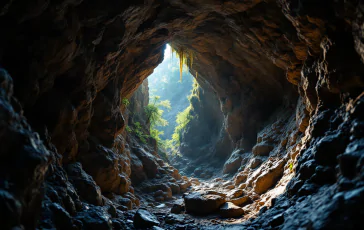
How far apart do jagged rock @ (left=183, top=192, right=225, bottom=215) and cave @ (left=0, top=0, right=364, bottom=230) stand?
0.12ft

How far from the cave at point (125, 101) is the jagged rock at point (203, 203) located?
0.12 feet

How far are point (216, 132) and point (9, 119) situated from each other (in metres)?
23.5

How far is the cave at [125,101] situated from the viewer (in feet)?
13.3

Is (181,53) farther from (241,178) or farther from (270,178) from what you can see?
(270,178)

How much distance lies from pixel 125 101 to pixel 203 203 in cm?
675

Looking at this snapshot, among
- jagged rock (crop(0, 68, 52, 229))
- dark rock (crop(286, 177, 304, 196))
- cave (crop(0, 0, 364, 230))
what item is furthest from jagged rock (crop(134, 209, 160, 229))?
dark rock (crop(286, 177, 304, 196))

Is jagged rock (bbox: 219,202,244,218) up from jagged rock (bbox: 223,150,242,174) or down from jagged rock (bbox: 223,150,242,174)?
down

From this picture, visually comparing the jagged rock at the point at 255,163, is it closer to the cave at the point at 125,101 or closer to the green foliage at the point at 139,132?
the cave at the point at 125,101

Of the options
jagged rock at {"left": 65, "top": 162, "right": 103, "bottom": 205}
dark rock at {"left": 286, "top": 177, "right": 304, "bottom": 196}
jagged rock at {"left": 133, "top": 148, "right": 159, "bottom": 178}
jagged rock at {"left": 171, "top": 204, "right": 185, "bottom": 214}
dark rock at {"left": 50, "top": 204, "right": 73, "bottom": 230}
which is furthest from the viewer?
jagged rock at {"left": 133, "top": 148, "right": 159, "bottom": 178}

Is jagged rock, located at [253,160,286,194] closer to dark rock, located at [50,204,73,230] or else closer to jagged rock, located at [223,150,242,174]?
jagged rock, located at [223,150,242,174]

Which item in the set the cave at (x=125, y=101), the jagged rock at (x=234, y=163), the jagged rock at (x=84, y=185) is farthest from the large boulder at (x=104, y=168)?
the jagged rock at (x=234, y=163)

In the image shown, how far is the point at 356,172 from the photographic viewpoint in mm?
3896

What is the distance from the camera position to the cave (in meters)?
4.04

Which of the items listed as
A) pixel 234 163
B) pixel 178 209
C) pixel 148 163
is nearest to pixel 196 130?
pixel 234 163
